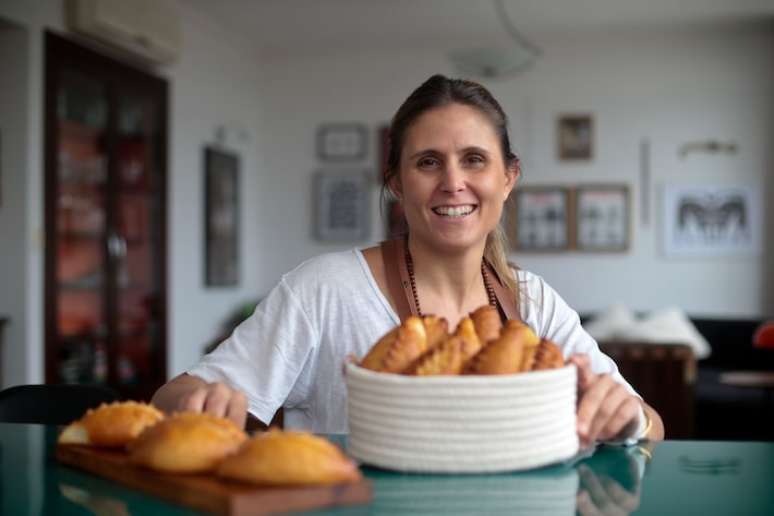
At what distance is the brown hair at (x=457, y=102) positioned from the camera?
5.14 feet

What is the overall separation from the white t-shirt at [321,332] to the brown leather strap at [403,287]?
0.02 metres

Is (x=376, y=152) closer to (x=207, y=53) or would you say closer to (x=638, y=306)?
(x=207, y=53)

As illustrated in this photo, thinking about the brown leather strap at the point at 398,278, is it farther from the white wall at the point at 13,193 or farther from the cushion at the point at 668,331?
the cushion at the point at 668,331

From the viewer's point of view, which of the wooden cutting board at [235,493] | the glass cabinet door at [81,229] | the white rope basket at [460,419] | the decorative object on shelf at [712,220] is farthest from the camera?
the decorative object on shelf at [712,220]

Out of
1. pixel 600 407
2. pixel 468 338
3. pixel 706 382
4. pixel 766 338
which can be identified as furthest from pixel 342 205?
pixel 468 338

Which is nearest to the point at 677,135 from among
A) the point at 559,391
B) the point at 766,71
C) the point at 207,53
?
the point at 766,71

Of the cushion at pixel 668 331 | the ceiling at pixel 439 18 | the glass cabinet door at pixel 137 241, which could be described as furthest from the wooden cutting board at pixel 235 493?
the ceiling at pixel 439 18

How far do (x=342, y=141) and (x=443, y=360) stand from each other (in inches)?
240

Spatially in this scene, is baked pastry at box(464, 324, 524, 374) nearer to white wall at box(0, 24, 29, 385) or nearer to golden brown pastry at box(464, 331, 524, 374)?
golden brown pastry at box(464, 331, 524, 374)

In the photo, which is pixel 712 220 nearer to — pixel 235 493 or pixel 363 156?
pixel 363 156

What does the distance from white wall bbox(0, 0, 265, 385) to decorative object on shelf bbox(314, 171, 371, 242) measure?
0.55 metres

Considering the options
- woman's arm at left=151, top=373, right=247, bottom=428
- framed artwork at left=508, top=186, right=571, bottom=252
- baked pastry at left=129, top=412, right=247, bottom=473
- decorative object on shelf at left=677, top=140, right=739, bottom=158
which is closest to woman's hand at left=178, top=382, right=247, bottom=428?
woman's arm at left=151, top=373, right=247, bottom=428

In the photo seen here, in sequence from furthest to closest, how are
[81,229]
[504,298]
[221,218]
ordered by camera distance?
[221,218], [81,229], [504,298]

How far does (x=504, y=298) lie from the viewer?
5.18ft
